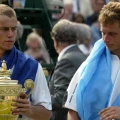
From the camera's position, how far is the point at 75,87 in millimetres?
7539

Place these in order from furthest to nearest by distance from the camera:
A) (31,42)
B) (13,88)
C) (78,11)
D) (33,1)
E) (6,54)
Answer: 1. (78,11)
2. (31,42)
3. (33,1)
4. (6,54)
5. (13,88)

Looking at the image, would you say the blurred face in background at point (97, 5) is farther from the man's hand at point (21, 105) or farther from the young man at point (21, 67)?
the man's hand at point (21, 105)

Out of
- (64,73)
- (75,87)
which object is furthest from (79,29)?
(75,87)

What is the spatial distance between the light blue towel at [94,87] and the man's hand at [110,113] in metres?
0.30

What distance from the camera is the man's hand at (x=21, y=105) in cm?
637

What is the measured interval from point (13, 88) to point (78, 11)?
9.52 metres

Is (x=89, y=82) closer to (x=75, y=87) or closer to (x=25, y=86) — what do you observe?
(x=75, y=87)

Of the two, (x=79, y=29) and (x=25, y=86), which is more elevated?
(x=25, y=86)

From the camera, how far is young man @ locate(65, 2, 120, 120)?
24.1 feet

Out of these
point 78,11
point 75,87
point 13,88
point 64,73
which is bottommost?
point 78,11

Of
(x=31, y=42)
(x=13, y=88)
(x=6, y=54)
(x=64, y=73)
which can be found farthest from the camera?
(x=31, y=42)

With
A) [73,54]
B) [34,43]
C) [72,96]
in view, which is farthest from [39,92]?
[34,43]

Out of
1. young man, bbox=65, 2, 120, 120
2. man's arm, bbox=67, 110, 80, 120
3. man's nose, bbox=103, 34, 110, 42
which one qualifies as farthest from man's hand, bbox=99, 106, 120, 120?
man's nose, bbox=103, 34, 110, 42

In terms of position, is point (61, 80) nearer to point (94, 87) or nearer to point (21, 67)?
point (94, 87)
